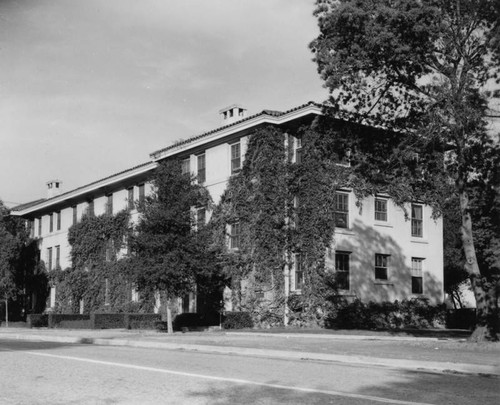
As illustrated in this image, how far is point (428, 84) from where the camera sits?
21719 mm

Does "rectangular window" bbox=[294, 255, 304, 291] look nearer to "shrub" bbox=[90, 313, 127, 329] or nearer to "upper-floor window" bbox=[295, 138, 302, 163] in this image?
"upper-floor window" bbox=[295, 138, 302, 163]

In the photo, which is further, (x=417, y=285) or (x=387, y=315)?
(x=417, y=285)

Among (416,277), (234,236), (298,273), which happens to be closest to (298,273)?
(298,273)

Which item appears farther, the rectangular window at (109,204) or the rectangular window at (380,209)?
the rectangular window at (109,204)

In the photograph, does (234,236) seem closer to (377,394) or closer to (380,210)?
(380,210)

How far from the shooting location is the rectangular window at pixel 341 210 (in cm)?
3450

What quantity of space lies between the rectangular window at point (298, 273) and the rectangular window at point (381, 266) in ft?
15.6

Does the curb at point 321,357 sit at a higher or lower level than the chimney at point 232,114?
lower

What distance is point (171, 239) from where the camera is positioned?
30.6m

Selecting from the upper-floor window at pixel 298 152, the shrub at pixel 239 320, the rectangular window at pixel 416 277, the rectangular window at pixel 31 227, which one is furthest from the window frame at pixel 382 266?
the rectangular window at pixel 31 227

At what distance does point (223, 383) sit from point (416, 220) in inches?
1180

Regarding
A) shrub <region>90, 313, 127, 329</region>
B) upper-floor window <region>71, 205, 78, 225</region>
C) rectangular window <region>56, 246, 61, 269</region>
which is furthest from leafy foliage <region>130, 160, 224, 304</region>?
rectangular window <region>56, 246, 61, 269</region>

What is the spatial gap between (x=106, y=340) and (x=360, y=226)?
15928mm

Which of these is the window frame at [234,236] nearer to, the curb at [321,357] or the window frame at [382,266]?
the window frame at [382,266]
